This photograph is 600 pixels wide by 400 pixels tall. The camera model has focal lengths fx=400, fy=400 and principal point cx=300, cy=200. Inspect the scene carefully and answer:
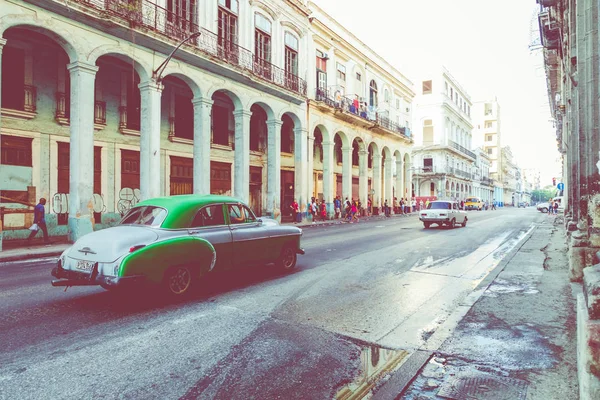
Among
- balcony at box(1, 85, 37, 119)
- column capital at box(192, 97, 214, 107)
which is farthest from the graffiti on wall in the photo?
column capital at box(192, 97, 214, 107)

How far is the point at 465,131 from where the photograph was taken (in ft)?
232

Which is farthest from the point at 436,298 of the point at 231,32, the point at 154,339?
the point at 231,32

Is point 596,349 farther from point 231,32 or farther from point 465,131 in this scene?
point 465,131

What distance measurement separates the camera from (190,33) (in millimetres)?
18234

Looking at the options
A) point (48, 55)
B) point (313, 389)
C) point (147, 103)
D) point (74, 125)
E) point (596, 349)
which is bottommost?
point (313, 389)

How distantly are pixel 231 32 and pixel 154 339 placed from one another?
1987cm

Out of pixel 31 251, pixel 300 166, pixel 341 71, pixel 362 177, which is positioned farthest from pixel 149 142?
pixel 362 177

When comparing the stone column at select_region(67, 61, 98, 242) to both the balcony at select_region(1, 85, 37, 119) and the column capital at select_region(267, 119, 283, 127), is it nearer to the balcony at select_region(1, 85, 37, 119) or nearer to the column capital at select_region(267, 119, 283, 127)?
the balcony at select_region(1, 85, 37, 119)

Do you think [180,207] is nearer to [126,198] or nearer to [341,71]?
[126,198]

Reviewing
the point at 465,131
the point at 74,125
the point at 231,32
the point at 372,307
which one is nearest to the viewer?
the point at 372,307

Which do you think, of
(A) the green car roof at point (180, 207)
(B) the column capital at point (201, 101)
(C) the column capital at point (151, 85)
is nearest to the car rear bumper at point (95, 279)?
(A) the green car roof at point (180, 207)

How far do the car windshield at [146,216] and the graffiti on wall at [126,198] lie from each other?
1185cm

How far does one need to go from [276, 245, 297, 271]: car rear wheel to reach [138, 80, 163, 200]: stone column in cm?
943

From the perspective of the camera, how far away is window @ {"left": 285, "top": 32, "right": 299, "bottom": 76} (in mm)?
25812
